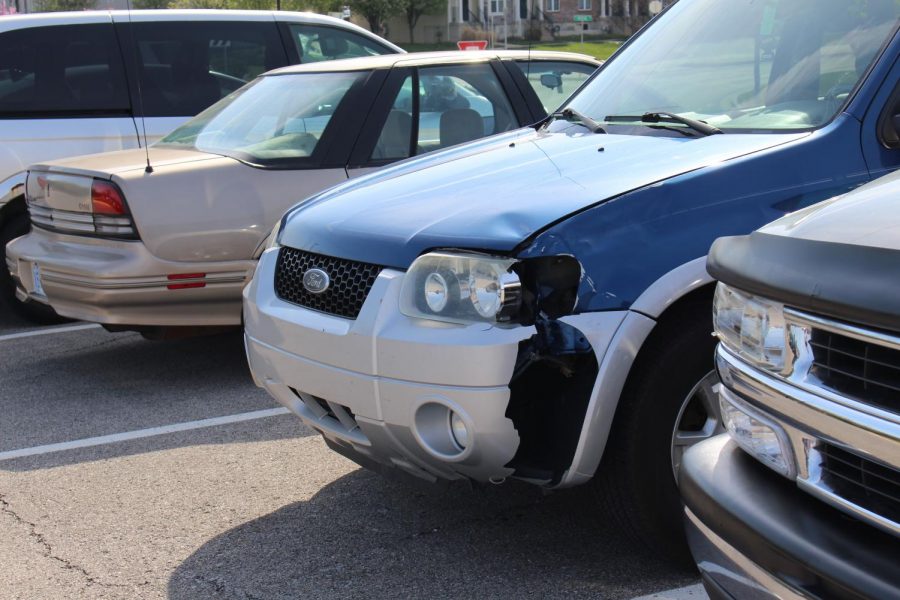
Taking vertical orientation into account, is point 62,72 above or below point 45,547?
above

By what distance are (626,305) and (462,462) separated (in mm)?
657

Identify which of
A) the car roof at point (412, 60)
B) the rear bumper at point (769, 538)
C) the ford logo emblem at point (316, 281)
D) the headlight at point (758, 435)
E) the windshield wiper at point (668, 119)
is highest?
the car roof at point (412, 60)

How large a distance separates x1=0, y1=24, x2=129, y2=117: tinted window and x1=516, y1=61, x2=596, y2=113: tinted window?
3.06 meters

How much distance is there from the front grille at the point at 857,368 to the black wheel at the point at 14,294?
6611 millimetres

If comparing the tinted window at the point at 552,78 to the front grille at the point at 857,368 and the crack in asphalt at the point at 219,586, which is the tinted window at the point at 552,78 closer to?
the crack in asphalt at the point at 219,586

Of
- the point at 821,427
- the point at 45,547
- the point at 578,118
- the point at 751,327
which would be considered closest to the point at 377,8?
the point at 578,118

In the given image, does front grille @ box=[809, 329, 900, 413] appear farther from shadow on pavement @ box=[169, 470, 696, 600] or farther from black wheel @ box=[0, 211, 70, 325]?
black wheel @ box=[0, 211, 70, 325]

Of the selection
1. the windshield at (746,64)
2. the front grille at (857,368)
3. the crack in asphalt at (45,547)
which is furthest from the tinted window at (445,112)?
the front grille at (857,368)

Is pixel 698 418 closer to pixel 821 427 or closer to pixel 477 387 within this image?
pixel 477 387

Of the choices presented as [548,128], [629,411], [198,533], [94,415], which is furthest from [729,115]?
[94,415]

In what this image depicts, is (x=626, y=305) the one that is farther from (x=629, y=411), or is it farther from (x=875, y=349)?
(x=875, y=349)

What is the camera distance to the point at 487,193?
11.9ft

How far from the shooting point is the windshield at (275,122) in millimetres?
6219

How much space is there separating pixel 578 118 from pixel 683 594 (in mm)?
2011
